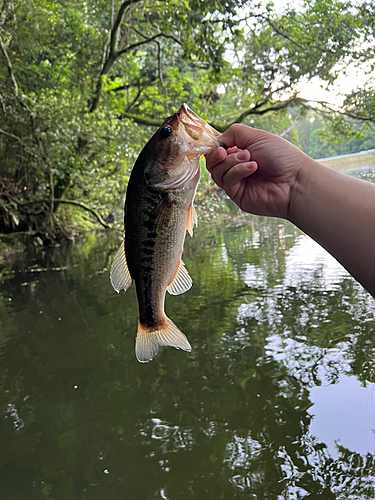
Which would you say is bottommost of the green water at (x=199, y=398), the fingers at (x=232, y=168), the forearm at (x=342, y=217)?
the green water at (x=199, y=398)

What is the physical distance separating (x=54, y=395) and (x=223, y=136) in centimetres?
316

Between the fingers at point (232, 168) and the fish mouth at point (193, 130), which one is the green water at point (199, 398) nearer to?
the fingers at point (232, 168)

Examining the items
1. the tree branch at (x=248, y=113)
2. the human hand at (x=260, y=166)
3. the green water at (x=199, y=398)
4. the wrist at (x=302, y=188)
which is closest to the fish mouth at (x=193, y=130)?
the human hand at (x=260, y=166)

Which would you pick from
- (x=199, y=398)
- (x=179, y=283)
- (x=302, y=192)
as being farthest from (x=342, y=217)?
(x=199, y=398)

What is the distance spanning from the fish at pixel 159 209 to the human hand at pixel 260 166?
0.41ft

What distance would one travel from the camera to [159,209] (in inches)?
72.4

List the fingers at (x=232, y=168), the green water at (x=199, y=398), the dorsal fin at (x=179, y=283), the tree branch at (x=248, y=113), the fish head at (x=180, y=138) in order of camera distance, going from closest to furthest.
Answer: the fish head at (x=180, y=138), the fingers at (x=232, y=168), the dorsal fin at (x=179, y=283), the green water at (x=199, y=398), the tree branch at (x=248, y=113)

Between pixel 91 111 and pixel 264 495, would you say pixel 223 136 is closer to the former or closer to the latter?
pixel 264 495

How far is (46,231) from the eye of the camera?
14.8 meters

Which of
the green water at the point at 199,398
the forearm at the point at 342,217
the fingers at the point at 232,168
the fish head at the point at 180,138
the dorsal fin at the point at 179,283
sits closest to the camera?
the forearm at the point at 342,217

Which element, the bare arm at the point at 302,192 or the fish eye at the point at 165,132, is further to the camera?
the fish eye at the point at 165,132

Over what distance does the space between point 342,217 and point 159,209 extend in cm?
76

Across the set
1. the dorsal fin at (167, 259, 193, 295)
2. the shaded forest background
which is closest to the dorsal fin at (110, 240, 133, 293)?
the dorsal fin at (167, 259, 193, 295)

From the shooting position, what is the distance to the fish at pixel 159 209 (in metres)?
1.81
